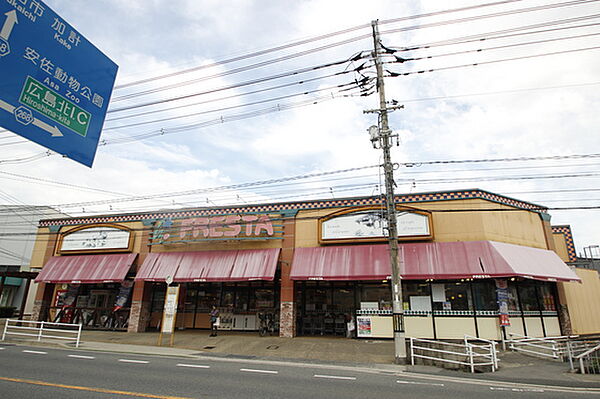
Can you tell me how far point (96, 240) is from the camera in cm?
2450

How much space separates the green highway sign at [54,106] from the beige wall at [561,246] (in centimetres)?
2599

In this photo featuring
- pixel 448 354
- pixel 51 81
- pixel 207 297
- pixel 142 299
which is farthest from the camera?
pixel 207 297

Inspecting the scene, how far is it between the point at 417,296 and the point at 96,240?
2100cm

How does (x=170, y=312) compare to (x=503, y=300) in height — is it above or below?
below

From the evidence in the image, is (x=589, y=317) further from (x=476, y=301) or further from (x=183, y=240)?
(x=183, y=240)

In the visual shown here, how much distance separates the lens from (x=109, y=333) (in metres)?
21.5

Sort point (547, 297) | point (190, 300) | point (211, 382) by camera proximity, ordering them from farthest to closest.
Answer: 1. point (190, 300)
2. point (547, 297)
3. point (211, 382)

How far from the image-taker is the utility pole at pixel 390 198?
1345 cm

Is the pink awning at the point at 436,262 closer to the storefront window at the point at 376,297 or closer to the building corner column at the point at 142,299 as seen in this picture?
the storefront window at the point at 376,297

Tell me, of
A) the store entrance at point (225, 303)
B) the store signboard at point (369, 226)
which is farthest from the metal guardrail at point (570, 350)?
the store entrance at point (225, 303)

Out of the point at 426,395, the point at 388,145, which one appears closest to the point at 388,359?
the point at 426,395

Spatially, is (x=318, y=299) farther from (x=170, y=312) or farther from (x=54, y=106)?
(x=54, y=106)

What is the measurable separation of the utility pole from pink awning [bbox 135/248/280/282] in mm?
7239

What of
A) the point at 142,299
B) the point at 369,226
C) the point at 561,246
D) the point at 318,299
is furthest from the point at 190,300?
the point at 561,246
